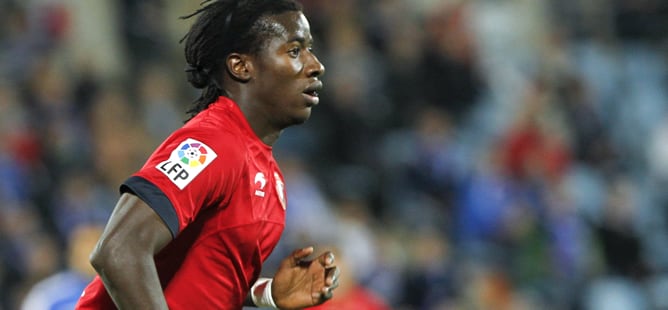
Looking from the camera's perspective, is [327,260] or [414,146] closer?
[327,260]

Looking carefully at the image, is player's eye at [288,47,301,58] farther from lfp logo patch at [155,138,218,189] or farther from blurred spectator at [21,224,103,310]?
blurred spectator at [21,224,103,310]

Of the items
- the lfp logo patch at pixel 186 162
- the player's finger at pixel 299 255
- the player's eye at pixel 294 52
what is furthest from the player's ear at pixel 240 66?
the player's finger at pixel 299 255

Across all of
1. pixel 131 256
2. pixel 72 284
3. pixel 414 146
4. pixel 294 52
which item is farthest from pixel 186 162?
pixel 414 146

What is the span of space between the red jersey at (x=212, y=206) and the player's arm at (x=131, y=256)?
0.14 ft

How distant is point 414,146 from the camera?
10.2m

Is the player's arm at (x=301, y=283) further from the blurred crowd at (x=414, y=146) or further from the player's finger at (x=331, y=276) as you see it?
the blurred crowd at (x=414, y=146)

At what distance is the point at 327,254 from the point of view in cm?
337

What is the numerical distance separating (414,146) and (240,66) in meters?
6.90

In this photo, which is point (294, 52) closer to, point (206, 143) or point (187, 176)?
point (206, 143)

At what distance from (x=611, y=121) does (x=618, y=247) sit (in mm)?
2288

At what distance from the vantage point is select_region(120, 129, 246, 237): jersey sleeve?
2.90 metres

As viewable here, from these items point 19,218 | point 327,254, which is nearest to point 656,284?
point 19,218

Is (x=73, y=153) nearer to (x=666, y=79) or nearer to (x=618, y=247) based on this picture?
(x=618, y=247)

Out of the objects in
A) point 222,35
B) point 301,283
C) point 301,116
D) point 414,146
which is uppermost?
point 222,35
